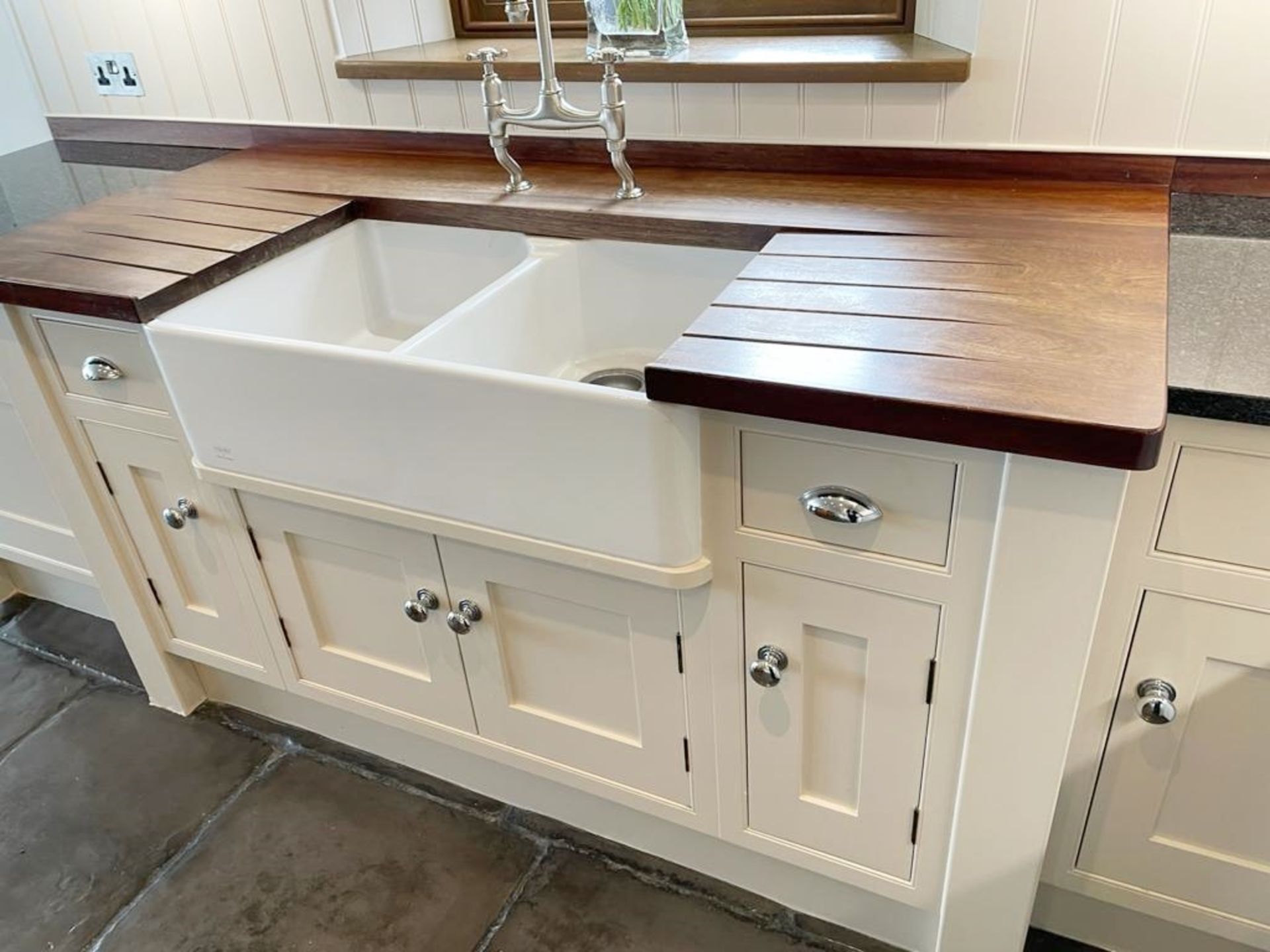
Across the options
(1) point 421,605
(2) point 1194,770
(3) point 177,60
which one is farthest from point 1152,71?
(3) point 177,60

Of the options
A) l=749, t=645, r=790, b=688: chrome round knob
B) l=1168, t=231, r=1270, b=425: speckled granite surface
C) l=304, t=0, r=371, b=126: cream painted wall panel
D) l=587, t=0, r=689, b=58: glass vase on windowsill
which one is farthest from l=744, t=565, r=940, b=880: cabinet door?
l=304, t=0, r=371, b=126: cream painted wall panel

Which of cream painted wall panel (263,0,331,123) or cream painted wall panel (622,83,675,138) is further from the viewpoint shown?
cream painted wall panel (263,0,331,123)

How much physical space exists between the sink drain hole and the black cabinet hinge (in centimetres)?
82

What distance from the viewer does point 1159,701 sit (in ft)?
3.60

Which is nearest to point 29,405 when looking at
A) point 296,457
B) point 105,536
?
point 105,536

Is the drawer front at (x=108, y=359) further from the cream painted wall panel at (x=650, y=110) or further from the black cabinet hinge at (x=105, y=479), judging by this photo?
the cream painted wall panel at (x=650, y=110)

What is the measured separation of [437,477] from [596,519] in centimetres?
22

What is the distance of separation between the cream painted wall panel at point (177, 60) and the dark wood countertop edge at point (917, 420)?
151 centimetres

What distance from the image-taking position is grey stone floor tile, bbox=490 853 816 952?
1.43 metres

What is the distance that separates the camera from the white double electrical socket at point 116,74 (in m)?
2.02

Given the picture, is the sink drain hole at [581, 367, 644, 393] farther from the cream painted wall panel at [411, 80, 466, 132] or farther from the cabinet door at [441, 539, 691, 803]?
the cream painted wall panel at [411, 80, 466, 132]

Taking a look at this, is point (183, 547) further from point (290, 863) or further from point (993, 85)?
point (993, 85)

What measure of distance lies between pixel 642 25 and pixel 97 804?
5.41 ft

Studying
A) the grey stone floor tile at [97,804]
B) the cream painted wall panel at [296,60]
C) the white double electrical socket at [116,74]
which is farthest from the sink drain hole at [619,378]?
the white double electrical socket at [116,74]
